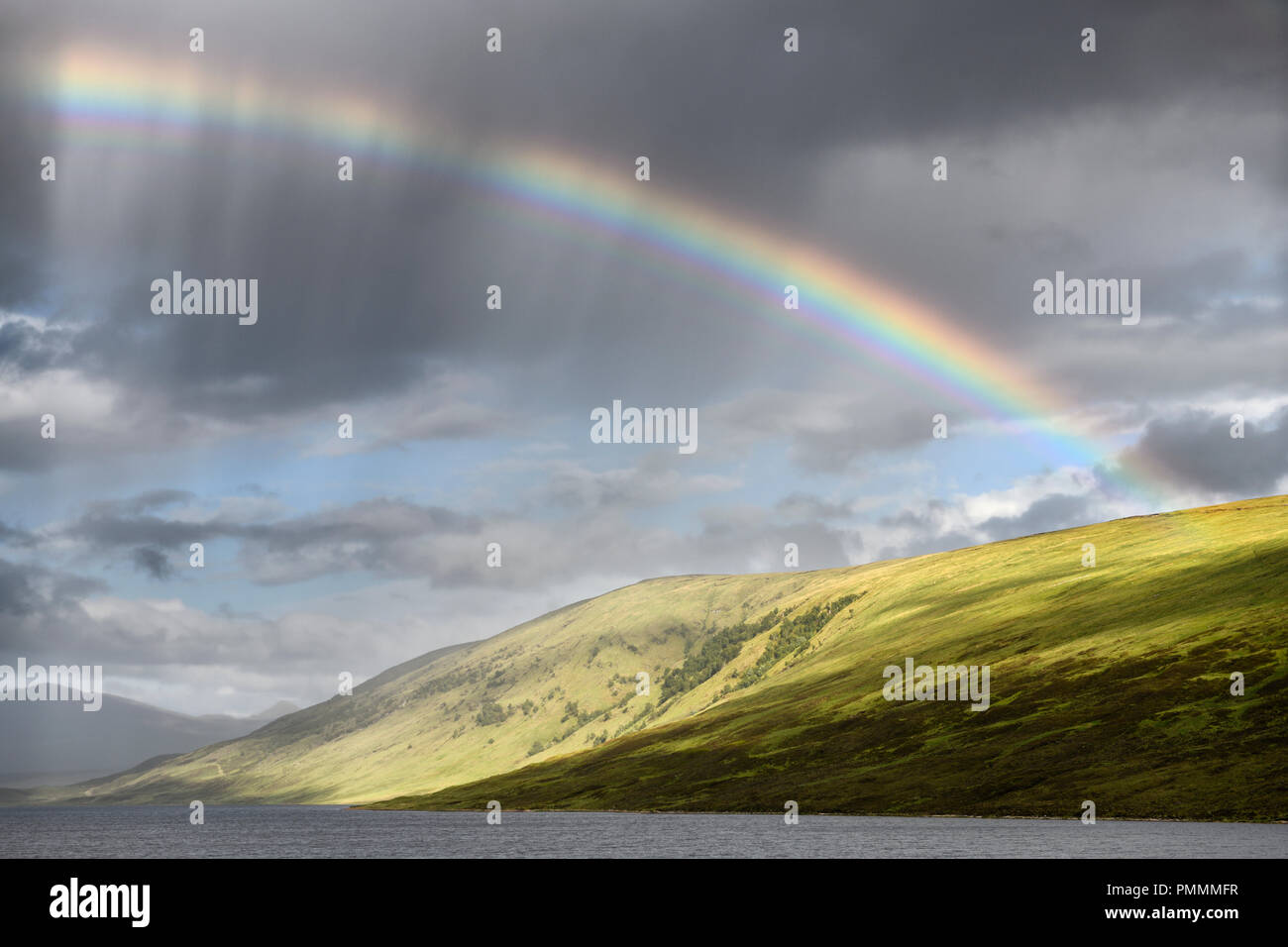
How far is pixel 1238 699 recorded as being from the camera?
610ft
